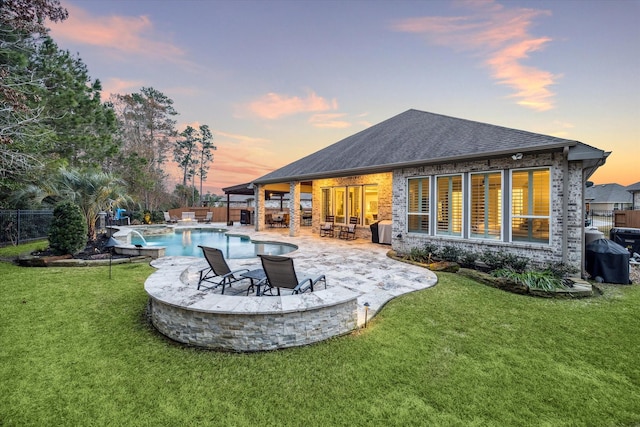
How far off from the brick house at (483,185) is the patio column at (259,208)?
6.14 m

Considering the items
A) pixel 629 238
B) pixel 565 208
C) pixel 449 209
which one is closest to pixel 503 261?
pixel 565 208

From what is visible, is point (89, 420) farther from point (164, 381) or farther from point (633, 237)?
point (633, 237)

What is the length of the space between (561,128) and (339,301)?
19114mm

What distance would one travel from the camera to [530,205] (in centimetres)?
720

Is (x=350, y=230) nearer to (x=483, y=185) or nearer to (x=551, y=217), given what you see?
(x=483, y=185)

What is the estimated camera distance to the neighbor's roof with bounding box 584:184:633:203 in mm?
38125

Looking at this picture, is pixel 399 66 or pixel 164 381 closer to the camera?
pixel 164 381

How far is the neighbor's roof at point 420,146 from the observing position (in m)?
6.96

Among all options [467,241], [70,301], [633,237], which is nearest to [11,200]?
[70,301]

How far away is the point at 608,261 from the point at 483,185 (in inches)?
136

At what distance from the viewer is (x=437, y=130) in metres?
11.0

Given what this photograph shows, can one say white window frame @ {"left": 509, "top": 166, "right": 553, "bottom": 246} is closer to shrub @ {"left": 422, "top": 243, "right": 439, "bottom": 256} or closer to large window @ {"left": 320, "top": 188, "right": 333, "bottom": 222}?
shrub @ {"left": 422, "top": 243, "right": 439, "bottom": 256}

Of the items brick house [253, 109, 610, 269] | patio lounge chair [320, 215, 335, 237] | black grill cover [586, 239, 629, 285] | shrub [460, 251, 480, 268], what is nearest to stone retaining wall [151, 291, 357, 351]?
shrub [460, 251, 480, 268]

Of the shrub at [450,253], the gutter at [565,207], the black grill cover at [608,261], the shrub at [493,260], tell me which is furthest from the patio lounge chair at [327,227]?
the black grill cover at [608,261]
